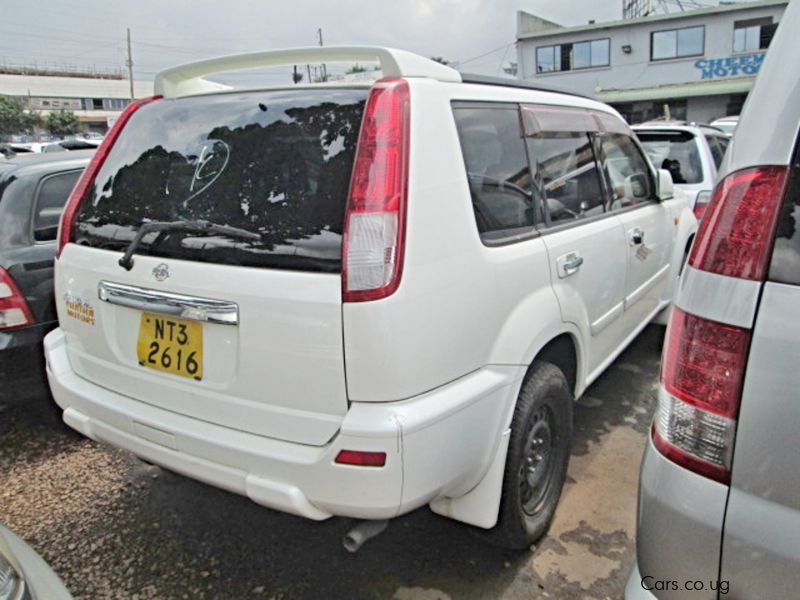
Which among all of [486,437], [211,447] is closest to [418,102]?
[486,437]

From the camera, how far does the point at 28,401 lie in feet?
10.3

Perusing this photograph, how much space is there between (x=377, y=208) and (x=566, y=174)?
4.47ft

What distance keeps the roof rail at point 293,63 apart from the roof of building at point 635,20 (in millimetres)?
29049

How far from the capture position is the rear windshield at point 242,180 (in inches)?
68.1

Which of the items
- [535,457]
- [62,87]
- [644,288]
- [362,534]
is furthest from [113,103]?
[362,534]

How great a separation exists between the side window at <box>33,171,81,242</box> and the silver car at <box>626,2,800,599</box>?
10.9 ft

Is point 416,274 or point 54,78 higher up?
point 54,78

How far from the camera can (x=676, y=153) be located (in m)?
6.00

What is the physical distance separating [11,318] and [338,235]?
2.29 m

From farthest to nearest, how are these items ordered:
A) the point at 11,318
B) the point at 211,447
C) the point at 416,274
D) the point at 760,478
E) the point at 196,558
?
the point at 11,318, the point at 196,558, the point at 211,447, the point at 416,274, the point at 760,478

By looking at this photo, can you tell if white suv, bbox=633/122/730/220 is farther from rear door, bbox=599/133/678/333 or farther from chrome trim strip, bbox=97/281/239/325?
chrome trim strip, bbox=97/281/239/325

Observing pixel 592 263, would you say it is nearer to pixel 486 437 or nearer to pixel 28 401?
pixel 486 437

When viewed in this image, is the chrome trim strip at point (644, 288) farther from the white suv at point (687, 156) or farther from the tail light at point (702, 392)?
the tail light at point (702, 392)

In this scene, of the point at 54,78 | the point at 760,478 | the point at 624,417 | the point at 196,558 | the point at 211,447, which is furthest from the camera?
the point at 54,78
